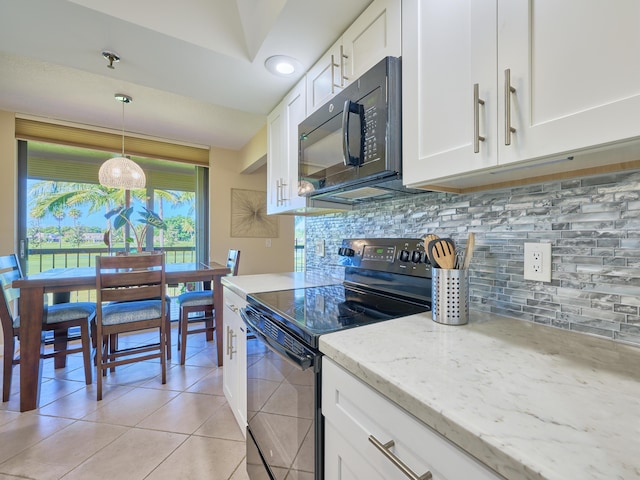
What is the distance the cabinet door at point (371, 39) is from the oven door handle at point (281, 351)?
1081 millimetres

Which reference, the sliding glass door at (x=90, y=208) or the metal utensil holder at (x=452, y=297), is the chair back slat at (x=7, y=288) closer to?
the sliding glass door at (x=90, y=208)

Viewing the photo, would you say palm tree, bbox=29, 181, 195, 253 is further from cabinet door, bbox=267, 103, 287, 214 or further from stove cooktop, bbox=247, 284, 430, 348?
stove cooktop, bbox=247, 284, 430, 348

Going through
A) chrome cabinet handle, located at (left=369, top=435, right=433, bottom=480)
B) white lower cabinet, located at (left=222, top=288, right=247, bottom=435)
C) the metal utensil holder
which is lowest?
white lower cabinet, located at (left=222, top=288, right=247, bottom=435)

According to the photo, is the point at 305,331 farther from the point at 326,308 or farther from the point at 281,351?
the point at 326,308

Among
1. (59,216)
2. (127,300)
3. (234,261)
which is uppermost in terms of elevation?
(59,216)

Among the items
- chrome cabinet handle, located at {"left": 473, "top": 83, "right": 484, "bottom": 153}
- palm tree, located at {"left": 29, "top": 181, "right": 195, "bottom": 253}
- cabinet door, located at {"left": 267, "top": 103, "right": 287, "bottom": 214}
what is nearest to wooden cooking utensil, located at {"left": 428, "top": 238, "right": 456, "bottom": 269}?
chrome cabinet handle, located at {"left": 473, "top": 83, "right": 484, "bottom": 153}

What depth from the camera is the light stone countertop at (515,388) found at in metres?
0.37

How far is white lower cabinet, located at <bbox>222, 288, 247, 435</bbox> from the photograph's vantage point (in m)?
1.50

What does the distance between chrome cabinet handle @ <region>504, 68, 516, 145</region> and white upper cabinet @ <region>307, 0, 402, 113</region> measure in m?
0.47

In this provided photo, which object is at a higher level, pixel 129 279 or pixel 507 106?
pixel 507 106

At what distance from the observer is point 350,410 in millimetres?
688

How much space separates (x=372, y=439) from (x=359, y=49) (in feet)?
4.53

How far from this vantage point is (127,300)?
7.15 feet

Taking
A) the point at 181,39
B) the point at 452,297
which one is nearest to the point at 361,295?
the point at 452,297
